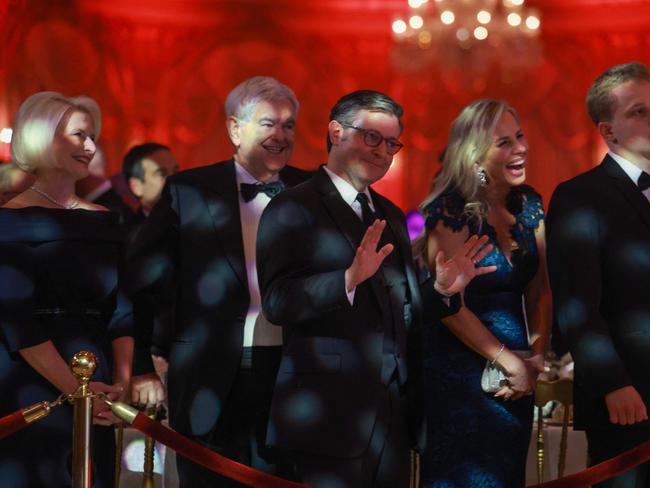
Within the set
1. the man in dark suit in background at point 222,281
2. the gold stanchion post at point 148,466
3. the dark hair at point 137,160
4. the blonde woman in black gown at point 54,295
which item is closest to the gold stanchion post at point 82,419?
the blonde woman in black gown at point 54,295

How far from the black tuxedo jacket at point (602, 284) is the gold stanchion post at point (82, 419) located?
4.92ft

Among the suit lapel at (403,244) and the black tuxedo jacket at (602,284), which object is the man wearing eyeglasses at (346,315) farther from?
the black tuxedo jacket at (602,284)

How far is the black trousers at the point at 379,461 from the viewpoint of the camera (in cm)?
354

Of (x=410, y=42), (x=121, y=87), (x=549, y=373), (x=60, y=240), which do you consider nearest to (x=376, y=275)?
(x=60, y=240)

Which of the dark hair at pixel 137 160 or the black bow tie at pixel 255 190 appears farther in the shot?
the dark hair at pixel 137 160

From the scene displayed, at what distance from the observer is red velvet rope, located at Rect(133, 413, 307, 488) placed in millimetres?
3398

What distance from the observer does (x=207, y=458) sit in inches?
135

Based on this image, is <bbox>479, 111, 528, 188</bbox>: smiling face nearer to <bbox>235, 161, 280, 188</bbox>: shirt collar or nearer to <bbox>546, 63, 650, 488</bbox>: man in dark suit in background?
<bbox>546, 63, 650, 488</bbox>: man in dark suit in background

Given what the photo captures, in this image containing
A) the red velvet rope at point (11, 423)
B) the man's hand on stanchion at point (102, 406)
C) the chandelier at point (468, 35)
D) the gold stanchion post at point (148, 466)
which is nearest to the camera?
the red velvet rope at point (11, 423)

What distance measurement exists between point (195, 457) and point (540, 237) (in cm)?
160

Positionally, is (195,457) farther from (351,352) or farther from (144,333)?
(144,333)

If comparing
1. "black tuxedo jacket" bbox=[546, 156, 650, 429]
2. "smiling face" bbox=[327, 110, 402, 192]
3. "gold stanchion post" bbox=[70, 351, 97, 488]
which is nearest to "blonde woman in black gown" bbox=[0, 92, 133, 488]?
"gold stanchion post" bbox=[70, 351, 97, 488]

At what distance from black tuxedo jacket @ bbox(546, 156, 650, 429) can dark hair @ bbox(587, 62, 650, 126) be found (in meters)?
0.25

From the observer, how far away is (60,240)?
381 cm
